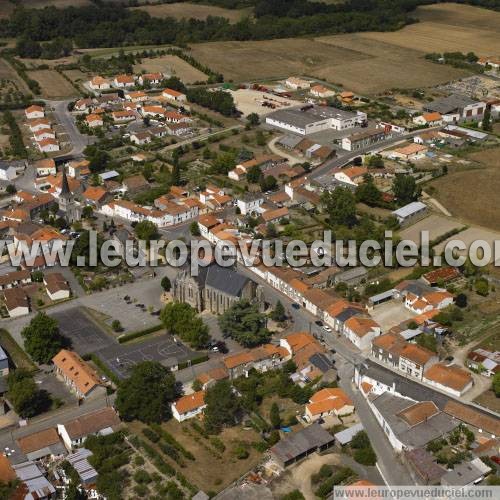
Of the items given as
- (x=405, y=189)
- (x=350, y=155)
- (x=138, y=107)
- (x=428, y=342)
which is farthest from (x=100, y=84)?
(x=428, y=342)

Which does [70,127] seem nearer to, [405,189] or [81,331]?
[405,189]

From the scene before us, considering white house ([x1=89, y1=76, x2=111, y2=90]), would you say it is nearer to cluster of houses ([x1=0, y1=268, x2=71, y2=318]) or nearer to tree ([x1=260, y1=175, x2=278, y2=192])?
tree ([x1=260, y1=175, x2=278, y2=192])

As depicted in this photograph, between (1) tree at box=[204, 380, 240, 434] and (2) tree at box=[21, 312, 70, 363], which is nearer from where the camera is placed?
(1) tree at box=[204, 380, 240, 434]

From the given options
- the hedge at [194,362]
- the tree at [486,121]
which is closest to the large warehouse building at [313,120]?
the tree at [486,121]

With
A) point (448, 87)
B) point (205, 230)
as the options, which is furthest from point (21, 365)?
point (448, 87)

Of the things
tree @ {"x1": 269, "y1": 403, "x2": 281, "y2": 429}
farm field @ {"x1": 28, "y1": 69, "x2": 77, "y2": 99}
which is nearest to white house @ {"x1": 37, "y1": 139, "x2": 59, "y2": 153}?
farm field @ {"x1": 28, "y1": 69, "x2": 77, "y2": 99}

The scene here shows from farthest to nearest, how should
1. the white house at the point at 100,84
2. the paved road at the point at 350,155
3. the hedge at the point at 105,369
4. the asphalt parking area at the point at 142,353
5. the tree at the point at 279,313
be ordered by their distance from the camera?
the white house at the point at 100,84 < the paved road at the point at 350,155 < the tree at the point at 279,313 < the asphalt parking area at the point at 142,353 < the hedge at the point at 105,369

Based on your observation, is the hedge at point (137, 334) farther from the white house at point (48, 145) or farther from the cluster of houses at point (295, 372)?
the white house at point (48, 145)
